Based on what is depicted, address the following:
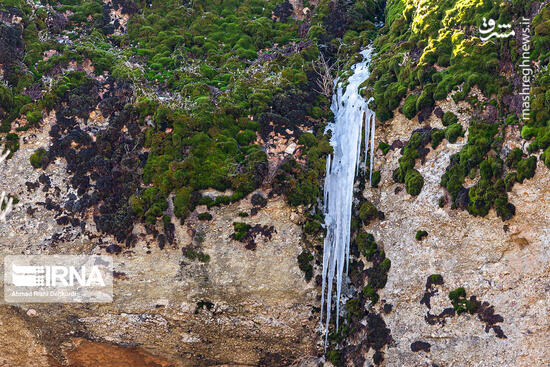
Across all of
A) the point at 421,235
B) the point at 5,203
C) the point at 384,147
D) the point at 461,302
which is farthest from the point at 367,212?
the point at 5,203

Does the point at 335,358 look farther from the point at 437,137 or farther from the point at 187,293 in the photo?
the point at 437,137

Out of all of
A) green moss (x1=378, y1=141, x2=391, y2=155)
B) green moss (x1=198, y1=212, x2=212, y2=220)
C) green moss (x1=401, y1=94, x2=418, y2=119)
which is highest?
green moss (x1=401, y1=94, x2=418, y2=119)

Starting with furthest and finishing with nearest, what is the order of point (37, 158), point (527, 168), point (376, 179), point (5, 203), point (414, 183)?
point (37, 158), point (376, 179), point (5, 203), point (414, 183), point (527, 168)

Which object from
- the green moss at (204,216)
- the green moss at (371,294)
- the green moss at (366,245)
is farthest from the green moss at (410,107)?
the green moss at (204,216)

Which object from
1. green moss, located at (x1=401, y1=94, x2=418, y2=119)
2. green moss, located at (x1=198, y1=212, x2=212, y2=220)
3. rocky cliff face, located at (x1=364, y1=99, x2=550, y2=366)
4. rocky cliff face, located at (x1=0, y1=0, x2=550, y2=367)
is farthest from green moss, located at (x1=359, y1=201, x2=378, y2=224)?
green moss, located at (x1=198, y1=212, x2=212, y2=220)

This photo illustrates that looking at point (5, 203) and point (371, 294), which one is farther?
point (5, 203)

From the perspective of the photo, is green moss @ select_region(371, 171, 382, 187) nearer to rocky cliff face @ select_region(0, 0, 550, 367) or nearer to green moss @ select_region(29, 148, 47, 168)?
rocky cliff face @ select_region(0, 0, 550, 367)

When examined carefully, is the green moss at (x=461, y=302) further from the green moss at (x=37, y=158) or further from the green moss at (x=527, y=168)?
the green moss at (x=37, y=158)

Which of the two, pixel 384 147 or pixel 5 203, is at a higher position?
pixel 384 147

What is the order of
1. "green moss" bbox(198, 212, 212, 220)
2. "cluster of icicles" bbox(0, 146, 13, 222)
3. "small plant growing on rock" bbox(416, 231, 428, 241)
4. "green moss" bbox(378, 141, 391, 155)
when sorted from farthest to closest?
"green moss" bbox(378, 141, 391, 155) → "cluster of icicles" bbox(0, 146, 13, 222) → "green moss" bbox(198, 212, 212, 220) → "small plant growing on rock" bbox(416, 231, 428, 241)
